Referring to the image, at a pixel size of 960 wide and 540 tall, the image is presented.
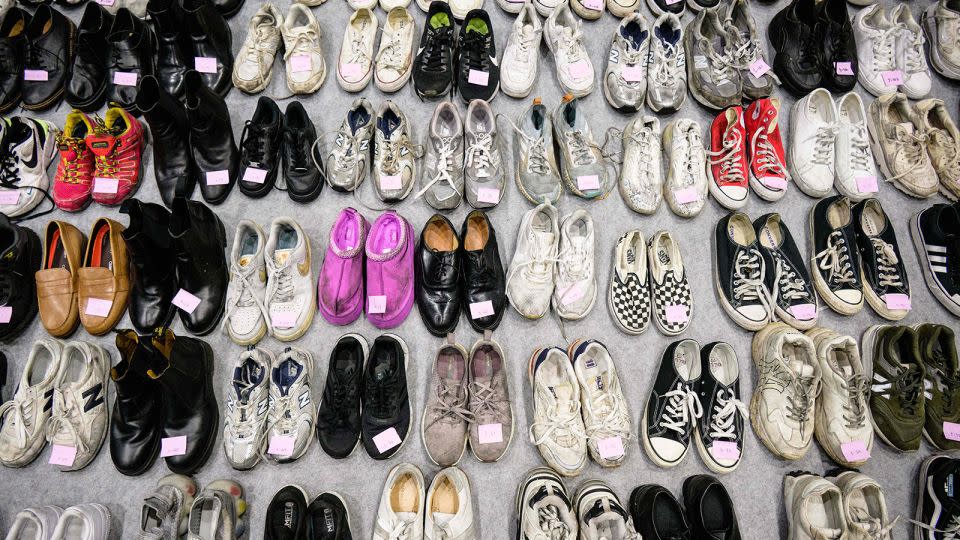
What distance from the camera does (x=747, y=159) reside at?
1990 mm

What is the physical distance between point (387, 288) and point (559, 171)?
2.66 feet

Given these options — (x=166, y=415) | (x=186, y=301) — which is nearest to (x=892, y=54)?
(x=186, y=301)

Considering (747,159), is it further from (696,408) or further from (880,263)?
(696,408)

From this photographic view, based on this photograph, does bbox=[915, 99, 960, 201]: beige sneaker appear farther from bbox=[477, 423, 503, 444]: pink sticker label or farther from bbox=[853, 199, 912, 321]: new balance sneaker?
bbox=[477, 423, 503, 444]: pink sticker label

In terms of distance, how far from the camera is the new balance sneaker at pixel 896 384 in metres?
1.66

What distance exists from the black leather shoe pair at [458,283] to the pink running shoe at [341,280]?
206 millimetres

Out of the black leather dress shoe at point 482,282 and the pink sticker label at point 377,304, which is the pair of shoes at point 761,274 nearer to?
the black leather dress shoe at point 482,282

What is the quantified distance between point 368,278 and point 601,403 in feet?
2.92

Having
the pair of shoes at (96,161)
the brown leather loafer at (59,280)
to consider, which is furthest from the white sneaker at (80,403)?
the pair of shoes at (96,161)

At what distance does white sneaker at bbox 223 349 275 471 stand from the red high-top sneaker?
827 mm

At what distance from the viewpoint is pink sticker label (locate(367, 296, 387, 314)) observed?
169 cm

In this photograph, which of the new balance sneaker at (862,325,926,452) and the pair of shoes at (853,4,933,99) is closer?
the new balance sneaker at (862,325,926,452)

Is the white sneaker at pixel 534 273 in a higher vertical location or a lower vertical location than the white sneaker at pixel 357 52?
lower

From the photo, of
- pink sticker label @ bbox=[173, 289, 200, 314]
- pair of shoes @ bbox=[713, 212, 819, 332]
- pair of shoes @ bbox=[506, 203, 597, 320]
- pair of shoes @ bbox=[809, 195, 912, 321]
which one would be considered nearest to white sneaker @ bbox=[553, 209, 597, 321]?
pair of shoes @ bbox=[506, 203, 597, 320]
